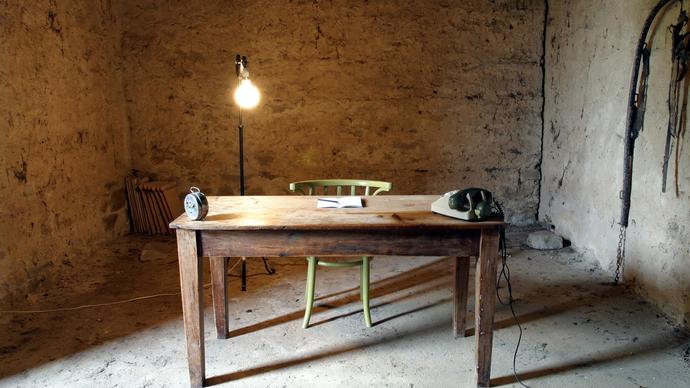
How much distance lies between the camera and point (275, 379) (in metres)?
2.25

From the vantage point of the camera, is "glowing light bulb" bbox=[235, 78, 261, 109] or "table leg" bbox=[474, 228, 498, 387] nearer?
"table leg" bbox=[474, 228, 498, 387]

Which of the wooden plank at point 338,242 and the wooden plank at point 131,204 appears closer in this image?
the wooden plank at point 338,242

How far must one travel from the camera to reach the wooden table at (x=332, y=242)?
2031 mm

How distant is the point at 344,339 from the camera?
8.66 ft

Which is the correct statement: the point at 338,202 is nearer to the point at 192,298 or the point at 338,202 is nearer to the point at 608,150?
the point at 192,298

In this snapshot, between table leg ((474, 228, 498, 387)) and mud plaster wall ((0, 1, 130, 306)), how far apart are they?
2.96 m

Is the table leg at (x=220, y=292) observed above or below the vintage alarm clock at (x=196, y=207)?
below

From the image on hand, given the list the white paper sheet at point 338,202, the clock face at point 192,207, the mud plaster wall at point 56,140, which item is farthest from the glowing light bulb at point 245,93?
the mud plaster wall at point 56,140

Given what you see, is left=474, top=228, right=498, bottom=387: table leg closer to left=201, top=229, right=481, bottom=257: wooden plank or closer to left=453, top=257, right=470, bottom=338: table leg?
left=201, top=229, right=481, bottom=257: wooden plank

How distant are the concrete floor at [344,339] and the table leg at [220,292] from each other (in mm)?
80

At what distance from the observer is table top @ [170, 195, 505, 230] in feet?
6.63

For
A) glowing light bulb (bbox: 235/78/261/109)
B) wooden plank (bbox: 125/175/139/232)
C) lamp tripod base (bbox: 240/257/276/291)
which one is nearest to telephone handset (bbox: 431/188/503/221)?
glowing light bulb (bbox: 235/78/261/109)

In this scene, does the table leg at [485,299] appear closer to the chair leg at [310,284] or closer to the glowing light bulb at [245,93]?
the chair leg at [310,284]

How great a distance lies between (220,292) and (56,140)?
7.10ft
